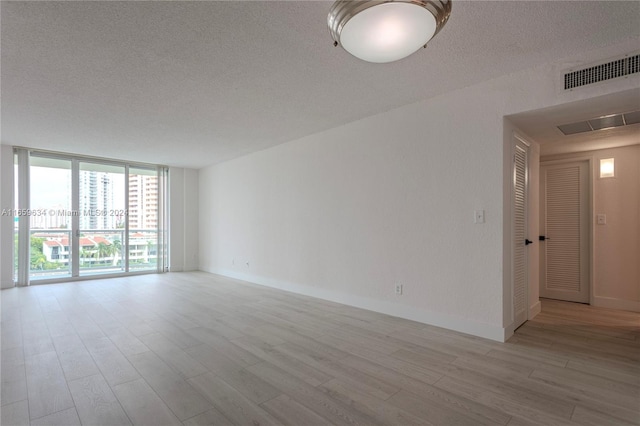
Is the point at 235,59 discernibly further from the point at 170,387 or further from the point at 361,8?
the point at 170,387

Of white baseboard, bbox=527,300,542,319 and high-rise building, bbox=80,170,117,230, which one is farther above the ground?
high-rise building, bbox=80,170,117,230

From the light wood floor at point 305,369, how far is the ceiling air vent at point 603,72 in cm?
235

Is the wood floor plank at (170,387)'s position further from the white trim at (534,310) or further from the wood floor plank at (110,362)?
the white trim at (534,310)

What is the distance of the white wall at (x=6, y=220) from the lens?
5590mm

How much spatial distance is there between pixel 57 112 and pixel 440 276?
16.8 ft

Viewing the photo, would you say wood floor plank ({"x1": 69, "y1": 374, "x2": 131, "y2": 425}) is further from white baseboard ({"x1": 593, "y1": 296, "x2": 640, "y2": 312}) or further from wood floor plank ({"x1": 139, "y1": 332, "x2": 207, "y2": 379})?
white baseboard ({"x1": 593, "y1": 296, "x2": 640, "y2": 312})

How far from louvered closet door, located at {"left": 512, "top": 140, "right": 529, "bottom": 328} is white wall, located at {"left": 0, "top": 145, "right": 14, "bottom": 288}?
8068mm

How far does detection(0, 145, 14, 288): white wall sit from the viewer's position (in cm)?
559

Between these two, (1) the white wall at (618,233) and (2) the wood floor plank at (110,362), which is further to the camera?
(1) the white wall at (618,233)

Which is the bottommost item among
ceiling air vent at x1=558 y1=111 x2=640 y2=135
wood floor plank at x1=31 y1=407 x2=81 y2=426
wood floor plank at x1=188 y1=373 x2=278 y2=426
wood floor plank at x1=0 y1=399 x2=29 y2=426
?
wood floor plank at x1=188 y1=373 x2=278 y2=426

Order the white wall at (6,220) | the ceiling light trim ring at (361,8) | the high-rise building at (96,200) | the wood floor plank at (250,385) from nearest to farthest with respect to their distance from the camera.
Answer: 1. the ceiling light trim ring at (361,8)
2. the wood floor plank at (250,385)
3. the white wall at (6,220)
4. the high-rise building at (96,200)

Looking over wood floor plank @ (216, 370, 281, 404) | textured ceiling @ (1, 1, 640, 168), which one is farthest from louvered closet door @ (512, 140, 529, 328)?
wood floor plank @ (216, 370, 281, 404)

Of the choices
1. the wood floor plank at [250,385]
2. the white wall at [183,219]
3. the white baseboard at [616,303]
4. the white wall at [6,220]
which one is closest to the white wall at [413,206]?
the wood floor plank at [250,385]

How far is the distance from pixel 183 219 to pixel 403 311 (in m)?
6.21
